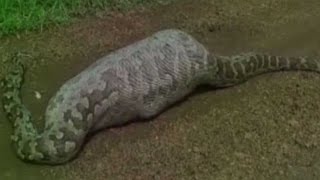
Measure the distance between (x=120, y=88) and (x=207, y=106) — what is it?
78 centimetres

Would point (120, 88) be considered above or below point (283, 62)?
above

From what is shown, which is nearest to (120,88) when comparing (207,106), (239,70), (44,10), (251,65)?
(207,106)

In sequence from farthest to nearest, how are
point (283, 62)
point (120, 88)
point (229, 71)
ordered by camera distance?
point (283, 62), point (229, 71), point (120, 88)

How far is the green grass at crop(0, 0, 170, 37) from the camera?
7343 mm

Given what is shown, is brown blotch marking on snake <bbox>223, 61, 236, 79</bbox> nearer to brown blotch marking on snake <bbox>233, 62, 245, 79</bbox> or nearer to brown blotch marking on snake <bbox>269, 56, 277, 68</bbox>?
brown blotch marking on snake <bbox>233, 62, 245, 79</bbox>

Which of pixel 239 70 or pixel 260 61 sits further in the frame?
pixel 260 61

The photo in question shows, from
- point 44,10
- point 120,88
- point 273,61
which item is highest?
point 120,88

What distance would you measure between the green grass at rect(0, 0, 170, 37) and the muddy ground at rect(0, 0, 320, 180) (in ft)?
0.37

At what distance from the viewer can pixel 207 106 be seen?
21.1 ft

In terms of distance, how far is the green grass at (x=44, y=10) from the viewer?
7343 mm

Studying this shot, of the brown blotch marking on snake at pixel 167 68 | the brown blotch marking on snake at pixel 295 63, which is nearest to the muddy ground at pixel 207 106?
the brown blotch marking on snake at pixel 295 63

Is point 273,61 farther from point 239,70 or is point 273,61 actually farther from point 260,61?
point 239,70

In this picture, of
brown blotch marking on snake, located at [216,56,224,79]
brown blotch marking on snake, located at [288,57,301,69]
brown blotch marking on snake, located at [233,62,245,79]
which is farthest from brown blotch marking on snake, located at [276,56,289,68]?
brown blotch marking on snake, located at [216,56,224,79]

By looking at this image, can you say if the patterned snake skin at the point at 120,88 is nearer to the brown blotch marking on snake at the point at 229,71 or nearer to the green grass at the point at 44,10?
the brown blotch marking on snake at the point at 229,71
